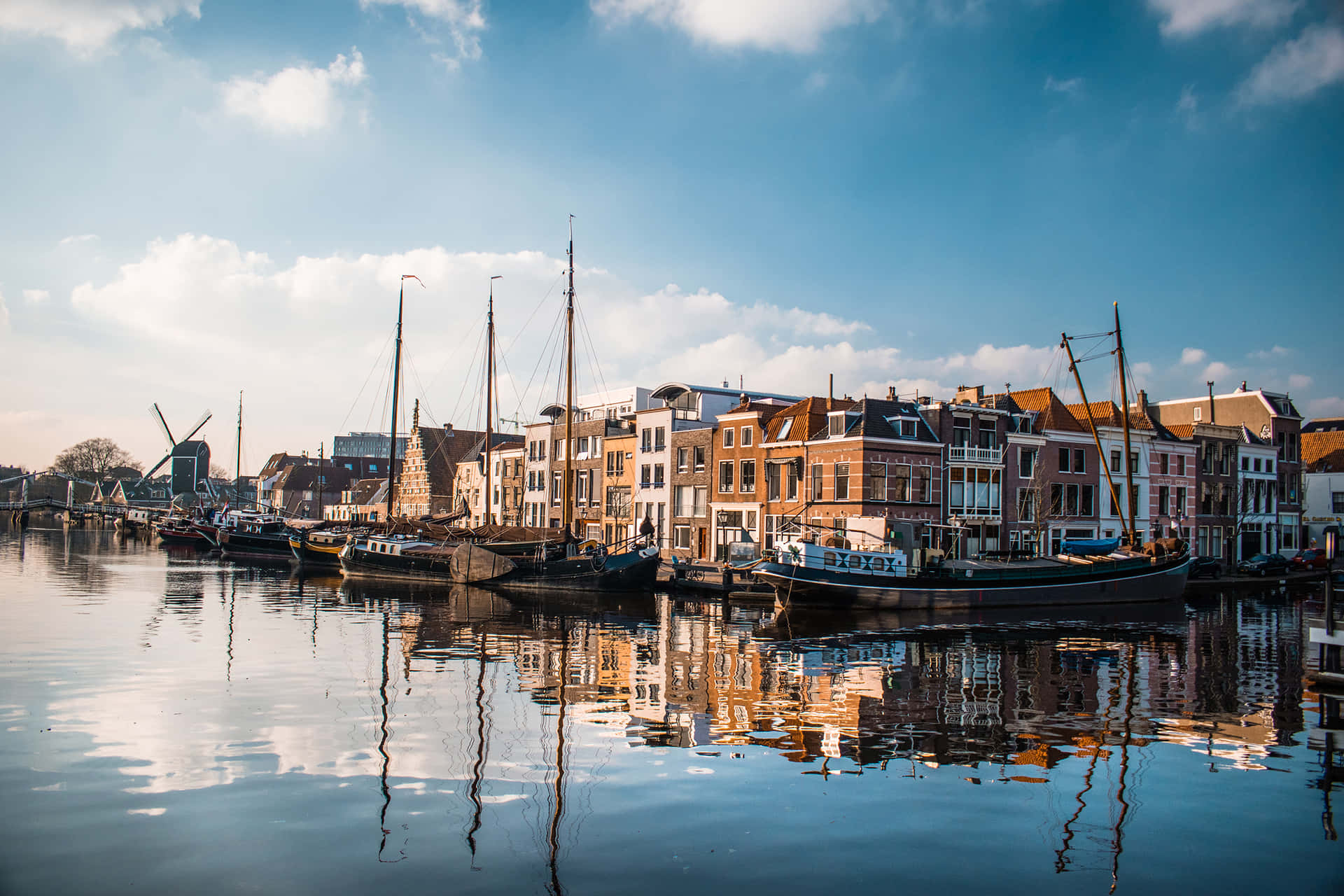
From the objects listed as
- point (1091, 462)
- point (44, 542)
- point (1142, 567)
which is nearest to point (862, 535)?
point (1142, 567)

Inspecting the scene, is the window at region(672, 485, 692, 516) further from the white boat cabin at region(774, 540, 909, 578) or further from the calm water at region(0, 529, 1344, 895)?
the calm water at region(0, 529, 1344, 895)

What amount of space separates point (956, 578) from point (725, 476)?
2005 cm

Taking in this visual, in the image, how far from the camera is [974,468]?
53.7 m

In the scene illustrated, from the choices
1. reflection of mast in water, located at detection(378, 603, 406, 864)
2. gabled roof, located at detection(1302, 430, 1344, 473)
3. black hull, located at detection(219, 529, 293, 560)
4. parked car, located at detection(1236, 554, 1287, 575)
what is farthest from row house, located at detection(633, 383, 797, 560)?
gabled roof, located at detection(1302, 430, 1344, 473)

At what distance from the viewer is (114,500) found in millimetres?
159875

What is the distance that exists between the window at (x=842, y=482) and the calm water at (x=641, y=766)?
21.8 meters

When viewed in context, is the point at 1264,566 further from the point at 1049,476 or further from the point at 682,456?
the point at 682,456

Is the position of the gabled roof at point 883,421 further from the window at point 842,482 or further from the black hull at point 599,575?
the black hull at point 599,575

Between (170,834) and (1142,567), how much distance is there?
45.6 meters

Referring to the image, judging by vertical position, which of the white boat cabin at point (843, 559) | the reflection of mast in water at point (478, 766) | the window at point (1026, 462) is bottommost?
the reflection of mast in water at point (478, 766)

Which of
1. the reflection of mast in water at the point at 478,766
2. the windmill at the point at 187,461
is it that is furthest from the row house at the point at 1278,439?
the windmill at the point at 187,461

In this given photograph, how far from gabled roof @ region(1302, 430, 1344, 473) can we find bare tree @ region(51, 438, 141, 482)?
168993 millimetres

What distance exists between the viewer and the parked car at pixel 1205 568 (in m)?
56.0

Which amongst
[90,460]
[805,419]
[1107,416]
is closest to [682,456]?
[805,419]
